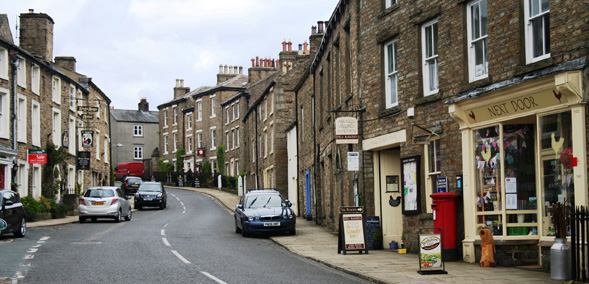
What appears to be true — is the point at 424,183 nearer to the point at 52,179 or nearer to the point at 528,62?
the point at 528,62

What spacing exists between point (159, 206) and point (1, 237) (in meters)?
22.5

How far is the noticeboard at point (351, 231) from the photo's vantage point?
17594 mm

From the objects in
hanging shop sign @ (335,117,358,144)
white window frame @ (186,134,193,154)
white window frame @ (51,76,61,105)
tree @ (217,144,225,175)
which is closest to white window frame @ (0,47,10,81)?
white window frame @ (51,76,61,105)

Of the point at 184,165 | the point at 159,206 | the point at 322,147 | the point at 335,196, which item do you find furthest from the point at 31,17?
the point at 184,165

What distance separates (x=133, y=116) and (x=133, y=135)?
9.21 ft

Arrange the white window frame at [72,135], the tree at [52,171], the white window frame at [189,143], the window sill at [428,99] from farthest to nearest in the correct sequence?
the white window frame at [189,143], the white window frame at [72,135], the tree at [52,171], the window sill at [428,99]

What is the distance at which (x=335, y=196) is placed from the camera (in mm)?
25281

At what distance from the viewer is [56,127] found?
1580 inches

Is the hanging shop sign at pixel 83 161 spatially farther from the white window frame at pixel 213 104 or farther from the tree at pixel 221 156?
the white window frame at pixel 213 104

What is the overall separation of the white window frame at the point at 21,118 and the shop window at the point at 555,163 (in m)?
27.0

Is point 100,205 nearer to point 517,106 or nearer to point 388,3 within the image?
point 388,3

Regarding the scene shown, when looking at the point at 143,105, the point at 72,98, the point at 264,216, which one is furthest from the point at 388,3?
the point at 143,105

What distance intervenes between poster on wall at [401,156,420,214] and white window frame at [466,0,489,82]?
2.96m

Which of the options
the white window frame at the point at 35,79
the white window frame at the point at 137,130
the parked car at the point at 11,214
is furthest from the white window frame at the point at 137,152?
the parked car at the point at 11,214
